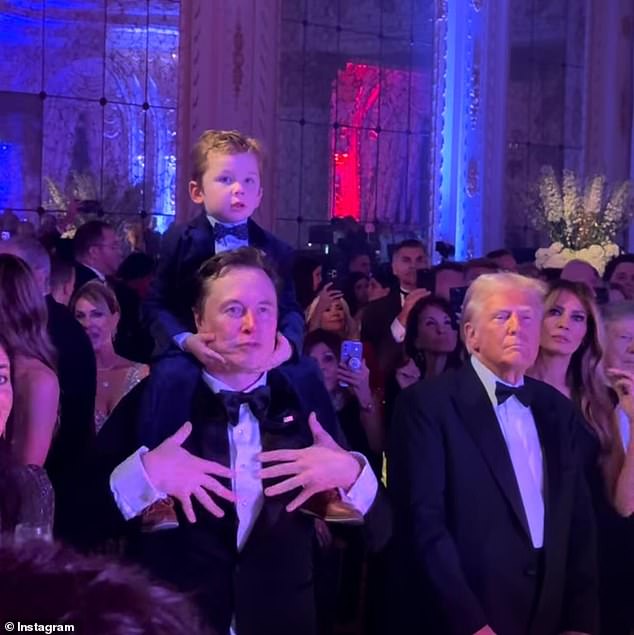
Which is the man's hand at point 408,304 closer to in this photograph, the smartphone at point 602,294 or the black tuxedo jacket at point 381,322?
the black tuxedo jacket at point 381,322

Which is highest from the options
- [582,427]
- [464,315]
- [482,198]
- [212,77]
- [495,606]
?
[212,77]

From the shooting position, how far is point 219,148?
10.6ft

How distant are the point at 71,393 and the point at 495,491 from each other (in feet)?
3.78

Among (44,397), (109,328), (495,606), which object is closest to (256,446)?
(44,397)

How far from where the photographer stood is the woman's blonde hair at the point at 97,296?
4.75 metres

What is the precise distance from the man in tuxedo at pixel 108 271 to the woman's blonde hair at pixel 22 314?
8.11 feet

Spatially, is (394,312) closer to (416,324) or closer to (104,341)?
(416,324)

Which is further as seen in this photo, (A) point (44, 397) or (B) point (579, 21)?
(B) point (579, 21)

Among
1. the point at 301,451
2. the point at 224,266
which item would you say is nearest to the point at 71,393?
the point at 224,266

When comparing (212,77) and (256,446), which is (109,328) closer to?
(256,446)

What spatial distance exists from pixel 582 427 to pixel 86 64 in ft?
18.6

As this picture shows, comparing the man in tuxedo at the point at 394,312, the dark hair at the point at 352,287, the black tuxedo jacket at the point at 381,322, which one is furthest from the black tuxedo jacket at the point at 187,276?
the dark hair at the point at 352,287

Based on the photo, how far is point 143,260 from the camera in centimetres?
666

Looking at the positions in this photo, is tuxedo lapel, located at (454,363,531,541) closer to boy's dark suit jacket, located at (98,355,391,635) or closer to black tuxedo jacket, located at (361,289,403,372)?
boy's dark suit jacket, located at (98,355,391,635)
